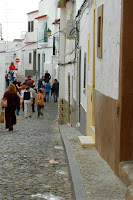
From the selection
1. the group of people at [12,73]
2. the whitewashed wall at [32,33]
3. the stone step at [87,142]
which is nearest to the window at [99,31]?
the stone step at [87,142]

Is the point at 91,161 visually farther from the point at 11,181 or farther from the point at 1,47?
the point at 1,47

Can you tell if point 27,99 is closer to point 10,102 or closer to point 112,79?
point 10,102

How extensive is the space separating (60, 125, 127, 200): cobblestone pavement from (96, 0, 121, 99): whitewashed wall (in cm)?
118

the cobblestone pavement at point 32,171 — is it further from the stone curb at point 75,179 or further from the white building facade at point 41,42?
the white building facade at point 41,42

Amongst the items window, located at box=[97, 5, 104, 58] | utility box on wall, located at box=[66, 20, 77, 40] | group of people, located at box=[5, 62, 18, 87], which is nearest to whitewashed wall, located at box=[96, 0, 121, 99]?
window, located at box=[97, 5, 104, 58]

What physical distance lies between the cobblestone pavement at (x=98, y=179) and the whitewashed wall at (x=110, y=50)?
3.88 ft

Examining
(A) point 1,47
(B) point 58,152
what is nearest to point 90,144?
(B) point 58,152

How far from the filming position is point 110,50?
863 cm

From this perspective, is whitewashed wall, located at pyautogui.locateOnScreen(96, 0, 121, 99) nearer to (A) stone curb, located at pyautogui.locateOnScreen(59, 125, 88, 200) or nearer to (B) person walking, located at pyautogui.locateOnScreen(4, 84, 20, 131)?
(A) stone curb, located at pyautogui.locateOnScreen(59, 125, 88, 200)

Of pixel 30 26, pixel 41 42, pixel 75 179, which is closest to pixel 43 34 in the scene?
pixel 41 42

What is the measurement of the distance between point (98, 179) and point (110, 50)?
91.2 inches

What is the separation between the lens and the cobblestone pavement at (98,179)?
648 centimetres

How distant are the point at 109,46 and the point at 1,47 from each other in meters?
26.2

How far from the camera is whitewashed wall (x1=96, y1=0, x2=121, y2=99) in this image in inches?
308
